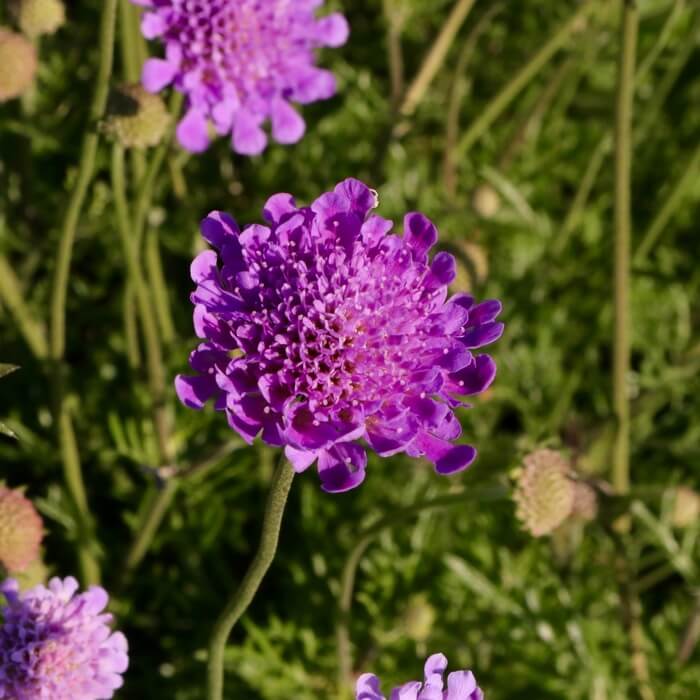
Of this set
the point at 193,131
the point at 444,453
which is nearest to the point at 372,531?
the point at 444,453

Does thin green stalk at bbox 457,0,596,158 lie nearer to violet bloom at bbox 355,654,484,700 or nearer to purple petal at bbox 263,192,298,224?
purple petal at bbox 263,192,298,224

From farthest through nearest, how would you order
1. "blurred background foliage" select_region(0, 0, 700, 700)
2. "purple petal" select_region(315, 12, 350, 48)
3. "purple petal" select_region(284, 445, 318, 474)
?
"blurred background foliage" select_region(0, 0, 700, 700), "purple petal" select_region(315, 12, 350, 48), "purple petal" select_region(284, 445, 318, 474)

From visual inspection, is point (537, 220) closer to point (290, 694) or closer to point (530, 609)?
point (530, 609)

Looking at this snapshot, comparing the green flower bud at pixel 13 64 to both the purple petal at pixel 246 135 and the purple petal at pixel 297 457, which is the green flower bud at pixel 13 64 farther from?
the purple petal at pixel 297 457

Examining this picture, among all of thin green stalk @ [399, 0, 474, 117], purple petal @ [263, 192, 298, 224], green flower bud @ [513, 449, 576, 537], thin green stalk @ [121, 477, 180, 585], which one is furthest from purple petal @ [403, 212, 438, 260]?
thin green stalk @ [399, 0, 474, 117]

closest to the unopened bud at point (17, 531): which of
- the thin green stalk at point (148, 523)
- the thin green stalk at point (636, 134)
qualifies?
the thin green stalk at point (148, 523)

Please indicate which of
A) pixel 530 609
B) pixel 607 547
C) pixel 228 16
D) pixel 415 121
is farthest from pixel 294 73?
pixel 607 547

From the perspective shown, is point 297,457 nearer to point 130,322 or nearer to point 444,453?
point 444,453
